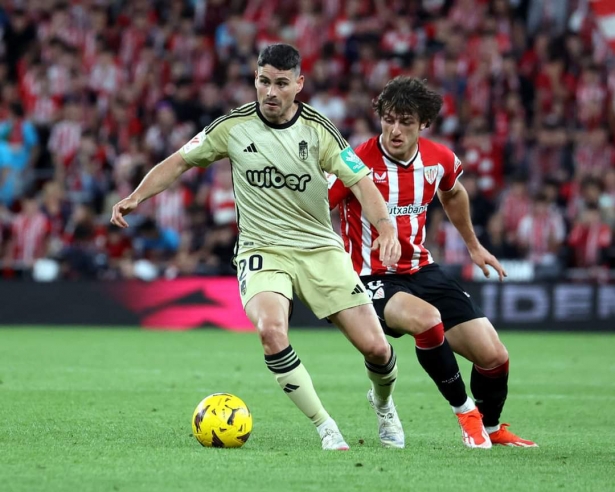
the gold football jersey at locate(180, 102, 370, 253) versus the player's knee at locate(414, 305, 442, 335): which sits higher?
the gold football jersey at locate(180, 102, 370, 253)

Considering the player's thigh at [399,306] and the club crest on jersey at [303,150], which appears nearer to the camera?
the club crest on jersey at [303,150]

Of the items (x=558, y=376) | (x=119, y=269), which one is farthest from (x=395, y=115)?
(x=119, y=269)

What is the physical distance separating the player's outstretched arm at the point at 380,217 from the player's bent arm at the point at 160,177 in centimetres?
103

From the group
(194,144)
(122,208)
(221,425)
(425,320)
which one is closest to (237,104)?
(194,144)

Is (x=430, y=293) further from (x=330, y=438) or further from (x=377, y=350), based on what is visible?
(x=330, y=438)

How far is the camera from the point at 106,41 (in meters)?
21.5

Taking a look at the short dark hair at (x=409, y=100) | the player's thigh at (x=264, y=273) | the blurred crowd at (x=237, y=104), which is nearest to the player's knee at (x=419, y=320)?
the player's thigh at (x=264, y=273)

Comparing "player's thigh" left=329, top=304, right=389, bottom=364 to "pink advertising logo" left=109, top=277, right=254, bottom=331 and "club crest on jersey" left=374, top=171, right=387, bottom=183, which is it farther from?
"pink advertising logo" left=109, top=277, right=254, bottom=331

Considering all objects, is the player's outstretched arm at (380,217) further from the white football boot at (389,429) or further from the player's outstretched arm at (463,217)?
the player's outstretched arm at (463,217)

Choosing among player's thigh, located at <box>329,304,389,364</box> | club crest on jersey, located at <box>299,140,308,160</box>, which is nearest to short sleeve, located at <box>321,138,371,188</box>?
club crest on jersey, located at <box>299,140,308,160</box>

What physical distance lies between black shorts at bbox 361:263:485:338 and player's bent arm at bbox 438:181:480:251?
61 cm

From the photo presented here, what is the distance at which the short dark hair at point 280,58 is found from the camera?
263 inches

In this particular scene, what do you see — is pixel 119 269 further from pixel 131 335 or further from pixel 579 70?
pixel 579 70

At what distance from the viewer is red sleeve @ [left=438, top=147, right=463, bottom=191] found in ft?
24.9
